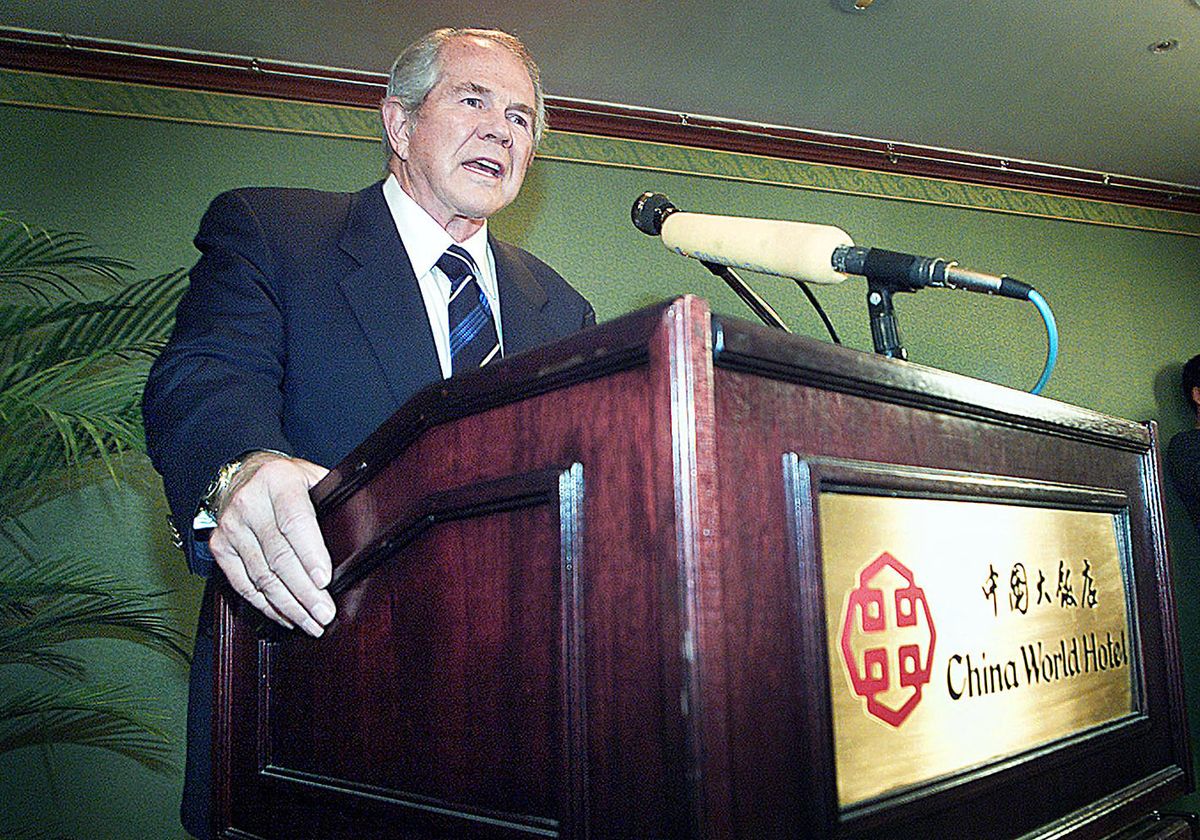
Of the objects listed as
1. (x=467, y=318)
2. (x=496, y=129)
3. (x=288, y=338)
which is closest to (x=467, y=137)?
(x=496, y=129)

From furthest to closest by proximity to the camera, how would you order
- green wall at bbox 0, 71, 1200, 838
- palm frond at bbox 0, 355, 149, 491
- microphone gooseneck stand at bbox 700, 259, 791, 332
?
1. green wall at bbox 0, 71, 1200, 838
2. palm frond at bbox 0, 355, 149, 491
3. microphone gooseneck stand at bbox 700, 259, 791, 332

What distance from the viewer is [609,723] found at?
558 mm

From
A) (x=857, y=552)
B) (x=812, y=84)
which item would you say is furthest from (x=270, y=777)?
(x=812, y=84)

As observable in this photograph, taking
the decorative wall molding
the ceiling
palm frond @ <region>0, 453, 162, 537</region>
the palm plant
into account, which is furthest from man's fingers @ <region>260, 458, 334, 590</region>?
the decorative wall molding

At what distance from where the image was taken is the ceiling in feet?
9.54

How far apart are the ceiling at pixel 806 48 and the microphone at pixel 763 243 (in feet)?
6.86

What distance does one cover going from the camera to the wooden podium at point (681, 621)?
54 cm

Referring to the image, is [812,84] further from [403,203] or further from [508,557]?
[508,557]

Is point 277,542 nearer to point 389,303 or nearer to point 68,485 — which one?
point 389,303

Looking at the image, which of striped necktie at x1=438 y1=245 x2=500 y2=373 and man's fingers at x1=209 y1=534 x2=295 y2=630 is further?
striped necktie at x1=438 y1=245 x2=500 y2=373

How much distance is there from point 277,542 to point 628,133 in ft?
9.92

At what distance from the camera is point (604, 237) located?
3.53 meters

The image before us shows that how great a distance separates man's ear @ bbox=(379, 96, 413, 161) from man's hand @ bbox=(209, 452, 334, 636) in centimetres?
80

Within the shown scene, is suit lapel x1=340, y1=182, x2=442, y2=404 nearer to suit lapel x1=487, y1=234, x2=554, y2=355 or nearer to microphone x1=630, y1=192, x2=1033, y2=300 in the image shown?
suit lapel x1=487, y1=234, x2=554, y2=355
